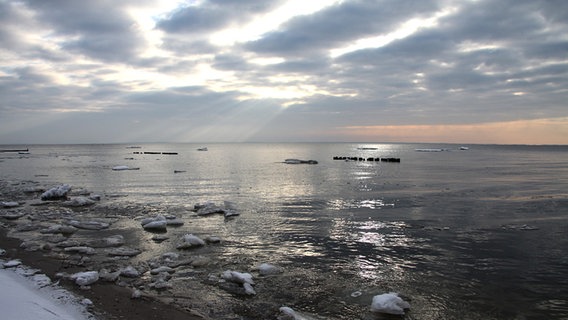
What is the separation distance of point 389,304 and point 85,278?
24.2 ft

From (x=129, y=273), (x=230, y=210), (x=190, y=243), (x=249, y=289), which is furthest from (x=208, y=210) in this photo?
(x=249, y=289)

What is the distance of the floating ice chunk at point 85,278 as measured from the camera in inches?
352

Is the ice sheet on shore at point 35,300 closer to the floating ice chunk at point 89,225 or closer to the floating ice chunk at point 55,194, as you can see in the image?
the floating ice chunk at point 89,225

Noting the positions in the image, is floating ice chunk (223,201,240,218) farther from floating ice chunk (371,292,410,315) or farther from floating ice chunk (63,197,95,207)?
floating ice chunk (371,292,410,315)

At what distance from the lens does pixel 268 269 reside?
1039 centimetres

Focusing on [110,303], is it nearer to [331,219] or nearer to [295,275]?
[295,275]

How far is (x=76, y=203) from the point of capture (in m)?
21.8

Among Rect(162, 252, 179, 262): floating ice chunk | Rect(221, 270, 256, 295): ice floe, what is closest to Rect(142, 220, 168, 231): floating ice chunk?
Rect(162, 252, 179, 262): floating ice chunk

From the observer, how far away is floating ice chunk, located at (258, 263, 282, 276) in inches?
406

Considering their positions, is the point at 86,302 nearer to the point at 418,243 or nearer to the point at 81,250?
the point at 81,250

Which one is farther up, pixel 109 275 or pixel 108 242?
pixel 109 275

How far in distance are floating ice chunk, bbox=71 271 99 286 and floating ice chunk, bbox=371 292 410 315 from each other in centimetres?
692

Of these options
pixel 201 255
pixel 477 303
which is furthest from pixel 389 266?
pixel 201 255

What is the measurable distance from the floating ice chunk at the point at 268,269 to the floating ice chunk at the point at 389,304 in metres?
3.13
